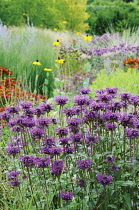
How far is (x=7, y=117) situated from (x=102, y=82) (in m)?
4.04

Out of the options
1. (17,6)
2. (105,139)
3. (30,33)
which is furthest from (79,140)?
(17,6)

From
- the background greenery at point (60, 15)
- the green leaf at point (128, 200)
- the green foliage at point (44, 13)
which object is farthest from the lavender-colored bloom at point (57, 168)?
the green foliage at point (44, 13)

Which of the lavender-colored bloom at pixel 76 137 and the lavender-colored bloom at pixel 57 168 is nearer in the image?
the lavender-colored bloom at pixel 57 168

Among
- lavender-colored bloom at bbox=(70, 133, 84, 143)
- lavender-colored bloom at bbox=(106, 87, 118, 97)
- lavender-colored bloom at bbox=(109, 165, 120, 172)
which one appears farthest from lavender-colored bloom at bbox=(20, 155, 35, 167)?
lavender-colored bloom at bbox=(106, 87, 118, 97)

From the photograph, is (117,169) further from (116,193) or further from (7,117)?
(7,117)

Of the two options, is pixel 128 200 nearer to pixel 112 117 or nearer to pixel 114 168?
pixel 114 168

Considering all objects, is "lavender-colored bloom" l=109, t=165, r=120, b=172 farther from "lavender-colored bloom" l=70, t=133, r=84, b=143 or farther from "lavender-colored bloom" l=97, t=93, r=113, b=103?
"lavender-colored bloom" l=97, t=93, r=113, b=103

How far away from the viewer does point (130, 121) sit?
220cm

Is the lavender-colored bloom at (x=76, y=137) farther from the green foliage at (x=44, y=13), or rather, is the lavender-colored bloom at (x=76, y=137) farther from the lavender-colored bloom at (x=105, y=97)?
the green foliage at (x=44, y=13)

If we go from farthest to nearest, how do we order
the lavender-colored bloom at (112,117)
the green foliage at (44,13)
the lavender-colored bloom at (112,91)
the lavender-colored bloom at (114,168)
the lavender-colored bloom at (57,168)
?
the green foliage at (44,13)
the lavender-colored bloom at (112,91)
the lavender-colored bloom at (114,168)
the lavender-colored bloom at (112,117)
the lavender-colored bloom at (57,168)

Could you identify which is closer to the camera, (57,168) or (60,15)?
(57,168)

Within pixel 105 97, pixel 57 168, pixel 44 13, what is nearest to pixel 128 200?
pixel 57 168

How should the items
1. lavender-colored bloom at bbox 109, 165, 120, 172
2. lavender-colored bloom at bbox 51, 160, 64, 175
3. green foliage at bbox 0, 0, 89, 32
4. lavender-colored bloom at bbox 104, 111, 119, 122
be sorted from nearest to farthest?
lavender-colored bloom at bbox 51, 160, 64, 175 → lavender-colored bloom at bbox 104, 111, 119, 122 → lavender-colored bloom at bbox 109, 165, 120, 172 → green foliage at bbox 0, 0, 89, 32

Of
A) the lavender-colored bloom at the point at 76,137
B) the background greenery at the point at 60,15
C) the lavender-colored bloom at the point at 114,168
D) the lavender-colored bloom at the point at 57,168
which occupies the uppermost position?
the background greenery at the point at 60,15
